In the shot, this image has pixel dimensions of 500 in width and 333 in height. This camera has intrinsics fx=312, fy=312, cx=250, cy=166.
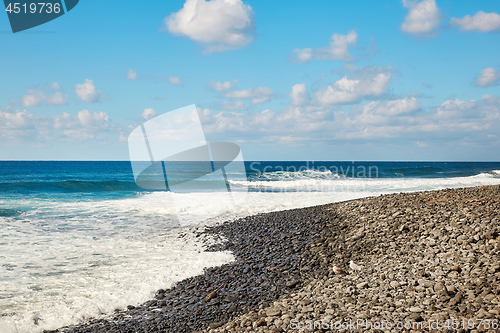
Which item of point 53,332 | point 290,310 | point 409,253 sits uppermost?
point 409,253

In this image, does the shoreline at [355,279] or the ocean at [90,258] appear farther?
the ocean at [90,258]

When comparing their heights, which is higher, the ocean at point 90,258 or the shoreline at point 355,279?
the shoreline at point 355,279

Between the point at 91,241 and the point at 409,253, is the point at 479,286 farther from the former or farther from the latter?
the point at 91,241

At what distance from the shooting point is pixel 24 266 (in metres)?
6.55

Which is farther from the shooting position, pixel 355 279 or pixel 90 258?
pixel 90 258

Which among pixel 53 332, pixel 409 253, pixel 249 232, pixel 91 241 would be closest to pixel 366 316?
pixel 409 253

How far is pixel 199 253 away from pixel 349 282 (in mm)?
3803

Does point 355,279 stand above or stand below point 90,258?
above

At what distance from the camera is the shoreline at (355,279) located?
137 inches

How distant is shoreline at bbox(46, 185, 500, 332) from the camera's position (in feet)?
11.4

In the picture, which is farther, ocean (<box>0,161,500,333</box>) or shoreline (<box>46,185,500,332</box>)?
ocean (<box>0,161,500,333</box>)

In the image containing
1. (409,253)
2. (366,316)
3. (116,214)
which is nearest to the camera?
(366,316)

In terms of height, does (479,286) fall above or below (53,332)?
above

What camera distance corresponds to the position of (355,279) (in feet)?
14.6
